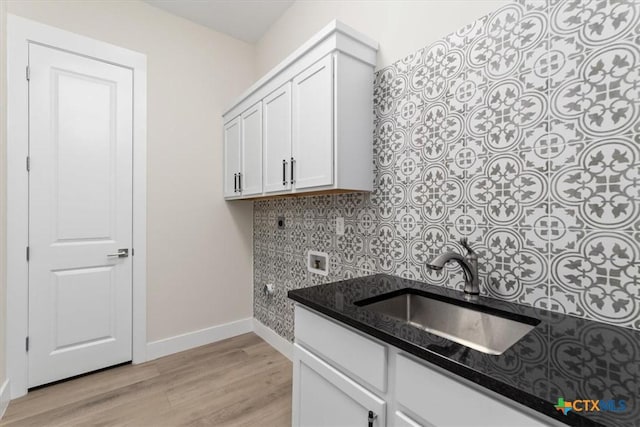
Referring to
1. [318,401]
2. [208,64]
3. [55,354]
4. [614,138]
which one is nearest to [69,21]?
[208,64]

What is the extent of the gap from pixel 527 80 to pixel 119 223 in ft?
8.48

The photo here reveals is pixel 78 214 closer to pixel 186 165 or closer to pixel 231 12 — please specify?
pixel 186 165

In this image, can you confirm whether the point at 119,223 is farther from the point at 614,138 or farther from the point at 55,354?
the point at 614,138

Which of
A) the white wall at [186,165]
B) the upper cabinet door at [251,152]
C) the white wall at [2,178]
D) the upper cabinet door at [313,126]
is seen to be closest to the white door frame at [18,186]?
the white wall at [2,178]

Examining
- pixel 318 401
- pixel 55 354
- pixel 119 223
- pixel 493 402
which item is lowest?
pixel 55 354

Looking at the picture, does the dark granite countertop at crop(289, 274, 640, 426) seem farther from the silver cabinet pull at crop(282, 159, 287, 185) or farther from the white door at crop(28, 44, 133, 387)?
the white door at crop(28, 44, 133, 387)

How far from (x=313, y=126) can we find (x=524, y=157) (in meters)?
0.97

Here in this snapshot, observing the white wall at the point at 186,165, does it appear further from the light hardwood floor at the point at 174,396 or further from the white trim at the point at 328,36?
the white trim at the point at 328,36

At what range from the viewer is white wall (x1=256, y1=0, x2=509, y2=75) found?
51.6 inches

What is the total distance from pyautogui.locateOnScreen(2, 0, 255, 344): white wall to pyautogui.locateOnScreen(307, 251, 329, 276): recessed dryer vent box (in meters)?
1.02

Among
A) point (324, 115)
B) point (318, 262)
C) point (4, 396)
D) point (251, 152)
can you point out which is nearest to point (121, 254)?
point (4, 396)

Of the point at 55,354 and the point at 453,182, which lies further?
the point at 55,354

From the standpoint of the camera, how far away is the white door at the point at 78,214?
1980 millimetres

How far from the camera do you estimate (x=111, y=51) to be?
7.27ft
